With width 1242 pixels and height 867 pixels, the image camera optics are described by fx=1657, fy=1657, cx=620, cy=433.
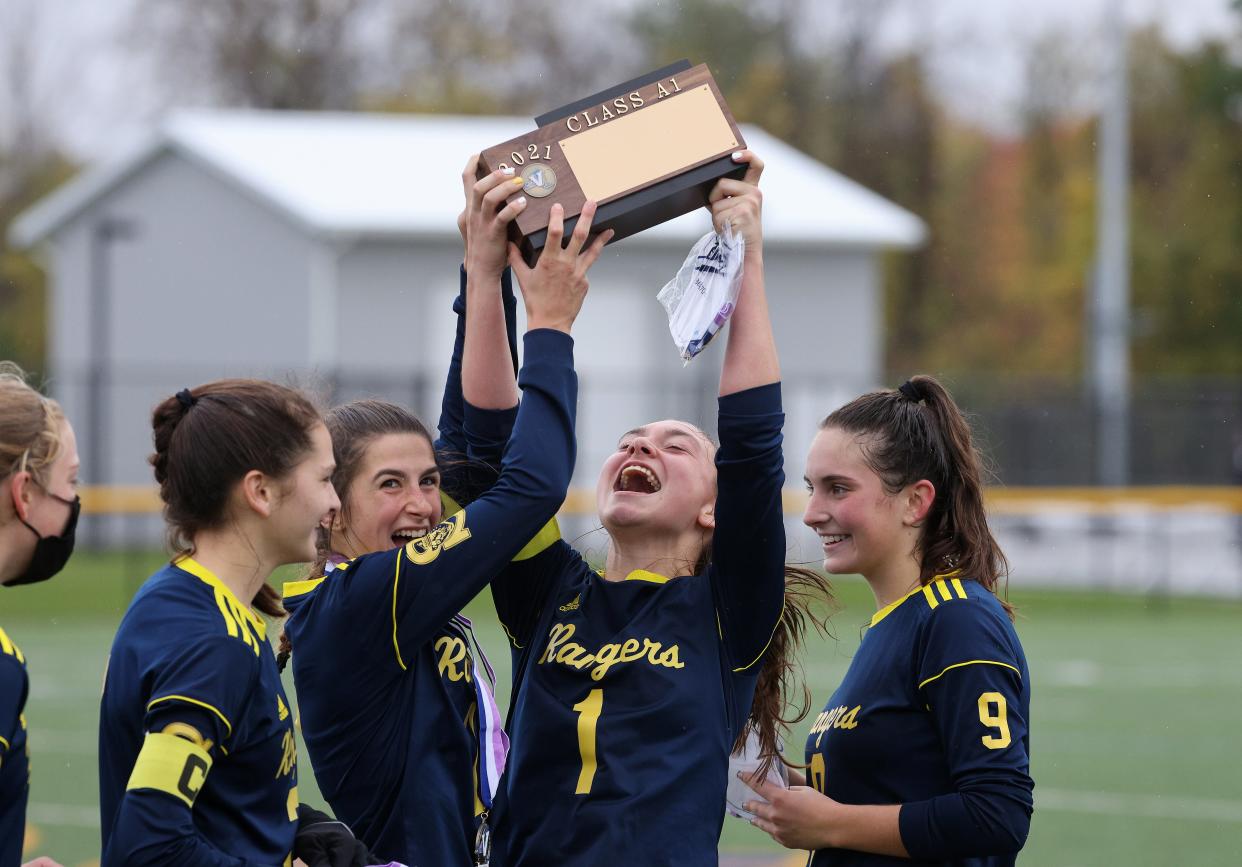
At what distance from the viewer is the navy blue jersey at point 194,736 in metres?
2.49

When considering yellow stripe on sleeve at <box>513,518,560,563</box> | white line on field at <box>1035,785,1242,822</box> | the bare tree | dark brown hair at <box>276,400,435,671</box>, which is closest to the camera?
yellow stripe on sleeve at <box>513,518,560,563</box>

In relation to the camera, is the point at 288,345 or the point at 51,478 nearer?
the point at 51,478

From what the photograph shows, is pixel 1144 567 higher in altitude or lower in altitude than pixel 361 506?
lower

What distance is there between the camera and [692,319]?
9.54 ft

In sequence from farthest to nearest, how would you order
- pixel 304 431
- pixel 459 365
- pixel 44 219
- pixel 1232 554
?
1. pixel 44 219
2. pixel 1232 554
3. pixel 459 365
4. pixel 304 431

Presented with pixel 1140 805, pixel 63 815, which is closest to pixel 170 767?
pixel 63 815

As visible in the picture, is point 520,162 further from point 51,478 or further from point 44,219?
point 44,219

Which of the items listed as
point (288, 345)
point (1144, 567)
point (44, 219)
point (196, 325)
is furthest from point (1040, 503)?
point (44, 219)

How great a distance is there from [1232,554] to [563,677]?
17.6 meters

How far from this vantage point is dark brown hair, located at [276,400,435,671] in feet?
10.7

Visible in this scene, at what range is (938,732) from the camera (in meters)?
3.02

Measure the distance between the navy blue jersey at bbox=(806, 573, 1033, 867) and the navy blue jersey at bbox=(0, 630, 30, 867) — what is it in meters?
1.44

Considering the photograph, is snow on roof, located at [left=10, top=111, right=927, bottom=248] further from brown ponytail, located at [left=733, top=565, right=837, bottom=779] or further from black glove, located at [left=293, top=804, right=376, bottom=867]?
black glove, located at [left=293, top=804, right=376, bottom=867]

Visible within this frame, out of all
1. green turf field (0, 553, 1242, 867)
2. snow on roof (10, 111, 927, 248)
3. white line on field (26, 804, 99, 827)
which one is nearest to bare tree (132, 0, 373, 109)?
snow on roof (10, 111, 927, 248)
